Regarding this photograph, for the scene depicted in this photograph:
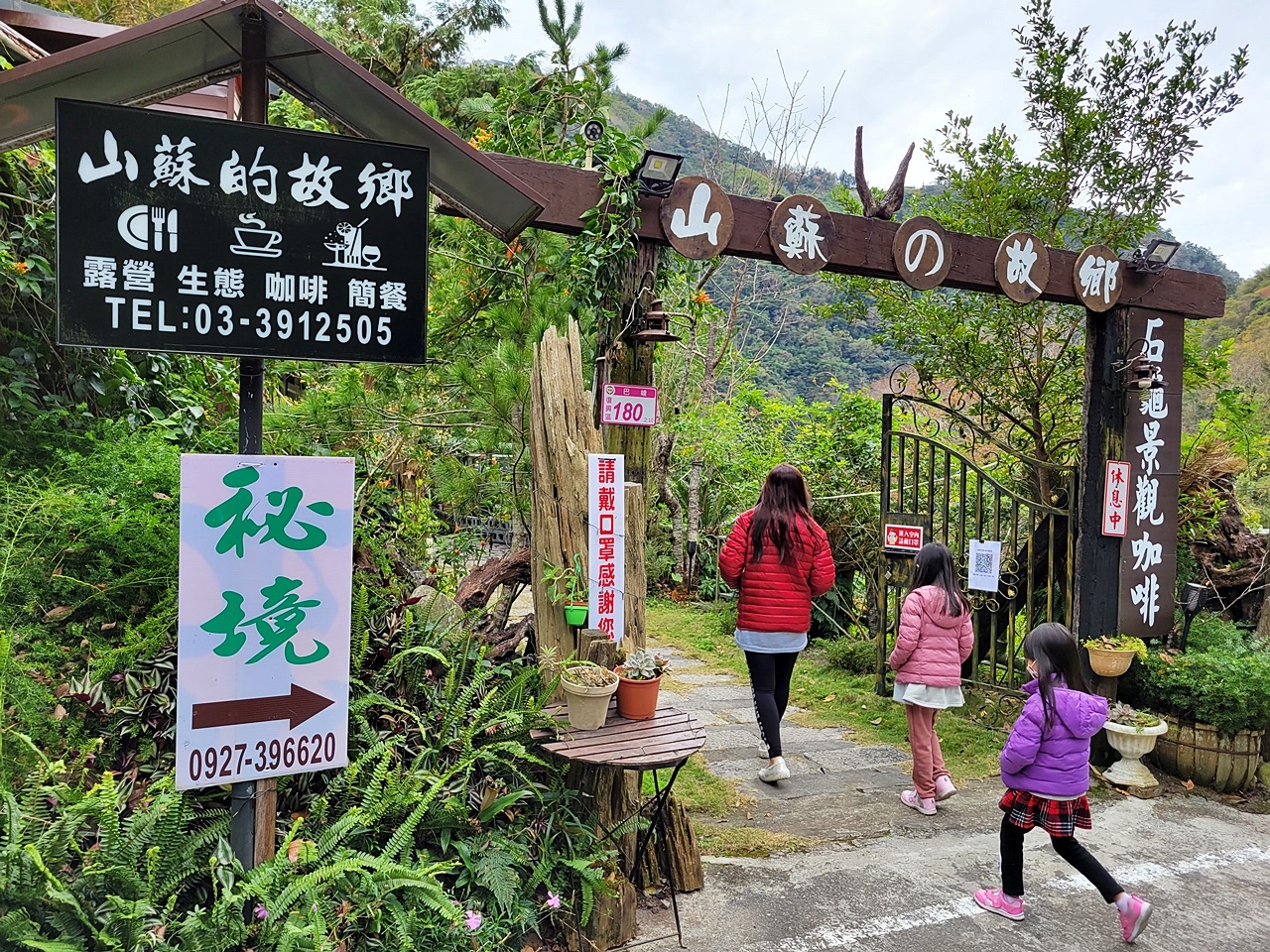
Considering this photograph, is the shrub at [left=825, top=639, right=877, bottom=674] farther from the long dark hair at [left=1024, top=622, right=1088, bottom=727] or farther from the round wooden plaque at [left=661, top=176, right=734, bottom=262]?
the round wooden plaque at [left=661, top=176, right=734, bottom=262]

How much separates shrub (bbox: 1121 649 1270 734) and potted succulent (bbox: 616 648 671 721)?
4043 mm

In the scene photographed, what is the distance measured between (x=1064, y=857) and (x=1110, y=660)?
258cm

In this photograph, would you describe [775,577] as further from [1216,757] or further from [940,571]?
[1216,757]

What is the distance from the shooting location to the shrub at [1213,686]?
5.14 meters

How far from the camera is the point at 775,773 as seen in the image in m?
4.91

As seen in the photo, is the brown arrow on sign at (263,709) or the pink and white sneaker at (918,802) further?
the pink and white sneaker at (918,802)

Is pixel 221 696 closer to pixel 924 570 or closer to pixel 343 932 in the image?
pixel 343 932

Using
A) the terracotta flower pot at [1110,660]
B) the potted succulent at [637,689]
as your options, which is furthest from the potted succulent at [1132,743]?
the potted succulent at [637,689]

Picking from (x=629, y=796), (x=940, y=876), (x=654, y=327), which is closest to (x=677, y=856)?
(x=629, y=796)

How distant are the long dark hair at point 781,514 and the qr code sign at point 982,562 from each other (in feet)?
6.71

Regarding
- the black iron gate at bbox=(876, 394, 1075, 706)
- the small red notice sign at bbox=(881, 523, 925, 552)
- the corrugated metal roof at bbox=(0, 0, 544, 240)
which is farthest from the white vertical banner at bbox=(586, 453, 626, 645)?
the small red notice sign at bbox=(881, 523, 925, 552)

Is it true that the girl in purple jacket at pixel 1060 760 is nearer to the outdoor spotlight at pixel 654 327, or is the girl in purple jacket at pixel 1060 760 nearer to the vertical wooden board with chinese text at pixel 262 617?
the outdoor spotlight at pixel 654 327

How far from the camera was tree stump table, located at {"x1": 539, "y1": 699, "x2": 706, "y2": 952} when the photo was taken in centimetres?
295

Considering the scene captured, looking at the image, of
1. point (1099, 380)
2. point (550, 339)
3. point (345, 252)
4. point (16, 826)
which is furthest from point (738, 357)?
point (16, 826)
